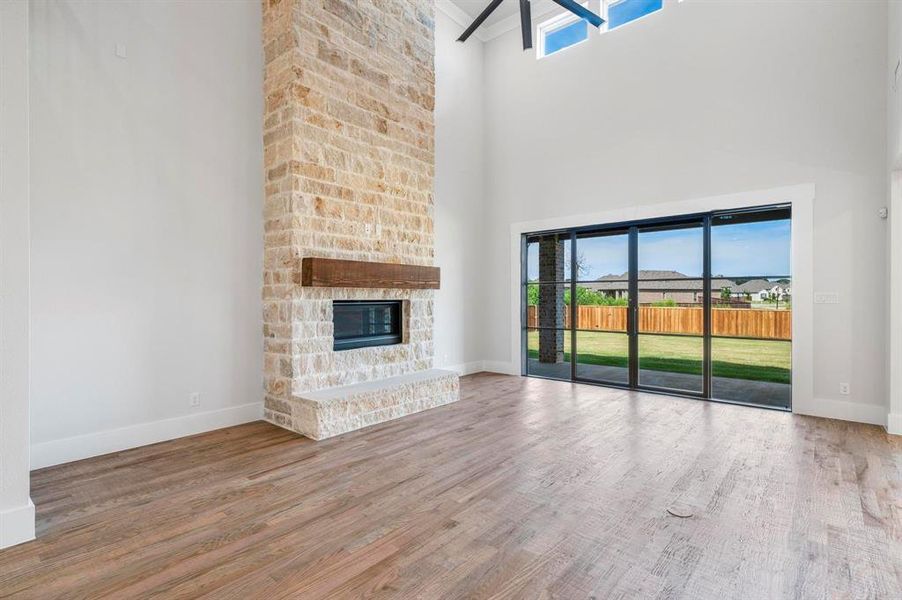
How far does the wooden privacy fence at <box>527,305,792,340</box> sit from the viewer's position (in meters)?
5.03

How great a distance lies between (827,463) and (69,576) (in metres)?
4.77

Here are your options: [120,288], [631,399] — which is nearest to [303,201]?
[120,288]

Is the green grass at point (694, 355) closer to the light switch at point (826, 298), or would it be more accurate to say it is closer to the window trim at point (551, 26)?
the light switch at point (826, 298)

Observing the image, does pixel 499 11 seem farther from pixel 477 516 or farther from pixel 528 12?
pixel 477 516

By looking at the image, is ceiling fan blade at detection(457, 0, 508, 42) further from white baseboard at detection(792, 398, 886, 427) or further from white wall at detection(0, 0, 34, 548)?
white baseboard at detection(792, 398, 886, 427)

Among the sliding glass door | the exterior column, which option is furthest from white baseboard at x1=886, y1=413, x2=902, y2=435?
the exterior column

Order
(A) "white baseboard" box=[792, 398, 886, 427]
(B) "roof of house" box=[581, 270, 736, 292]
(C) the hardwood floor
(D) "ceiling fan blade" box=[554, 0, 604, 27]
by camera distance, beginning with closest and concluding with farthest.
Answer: (C) the hardwood floor < (A) "white baseboard" box=[792, 398, 886, 427] < (D) "ceiling fan blade" box=[554, 0, 604, 27] < (B) "roof of house" box=[581, 270, 736, 292]

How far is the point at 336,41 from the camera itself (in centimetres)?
456

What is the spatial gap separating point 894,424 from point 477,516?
164 inches

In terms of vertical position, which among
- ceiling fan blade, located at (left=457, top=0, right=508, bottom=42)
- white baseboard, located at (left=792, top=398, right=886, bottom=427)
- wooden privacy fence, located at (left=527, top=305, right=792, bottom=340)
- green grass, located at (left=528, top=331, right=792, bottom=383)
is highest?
ceiling fan blade, located at (left=457, top=0, right=508, bottom=42)

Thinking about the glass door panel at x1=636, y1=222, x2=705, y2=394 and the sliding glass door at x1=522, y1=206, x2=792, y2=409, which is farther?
the glass door panel at x1=636, y1=222, x2=705, y2=394

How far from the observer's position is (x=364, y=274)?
4.66m

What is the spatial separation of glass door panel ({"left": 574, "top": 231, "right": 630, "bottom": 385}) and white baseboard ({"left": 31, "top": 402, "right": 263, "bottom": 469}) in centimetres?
434

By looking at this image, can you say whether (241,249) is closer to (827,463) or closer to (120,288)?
(120,288)
